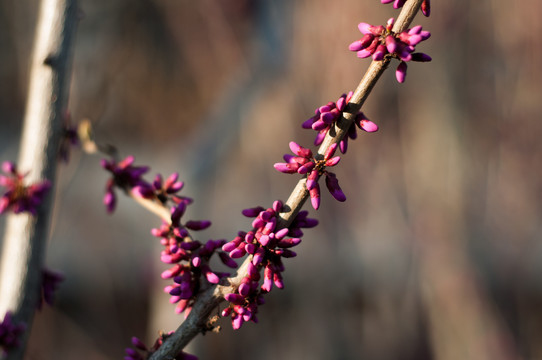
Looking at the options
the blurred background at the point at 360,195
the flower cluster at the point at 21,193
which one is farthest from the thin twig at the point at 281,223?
the blurred background at the point at 360,195

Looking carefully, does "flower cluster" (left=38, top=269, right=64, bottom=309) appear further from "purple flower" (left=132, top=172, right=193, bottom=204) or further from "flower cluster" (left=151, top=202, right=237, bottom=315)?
"flower cluster" (left=151, top=202, right=237, bottom=315)

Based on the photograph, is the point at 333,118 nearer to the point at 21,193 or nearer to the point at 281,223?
the point at 281,223

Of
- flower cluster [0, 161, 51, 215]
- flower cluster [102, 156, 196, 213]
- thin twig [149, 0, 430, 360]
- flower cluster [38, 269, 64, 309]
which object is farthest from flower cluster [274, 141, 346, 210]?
flower cluster [38, 269, 64, 309]

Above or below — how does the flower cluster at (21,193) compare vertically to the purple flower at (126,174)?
below

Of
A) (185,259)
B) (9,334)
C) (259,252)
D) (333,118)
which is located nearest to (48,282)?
(9,334)

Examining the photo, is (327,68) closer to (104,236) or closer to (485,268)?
(485,268)

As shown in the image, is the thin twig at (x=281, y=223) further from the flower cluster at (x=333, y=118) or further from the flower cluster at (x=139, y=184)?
the flower cluster at (x=139, y=184)
